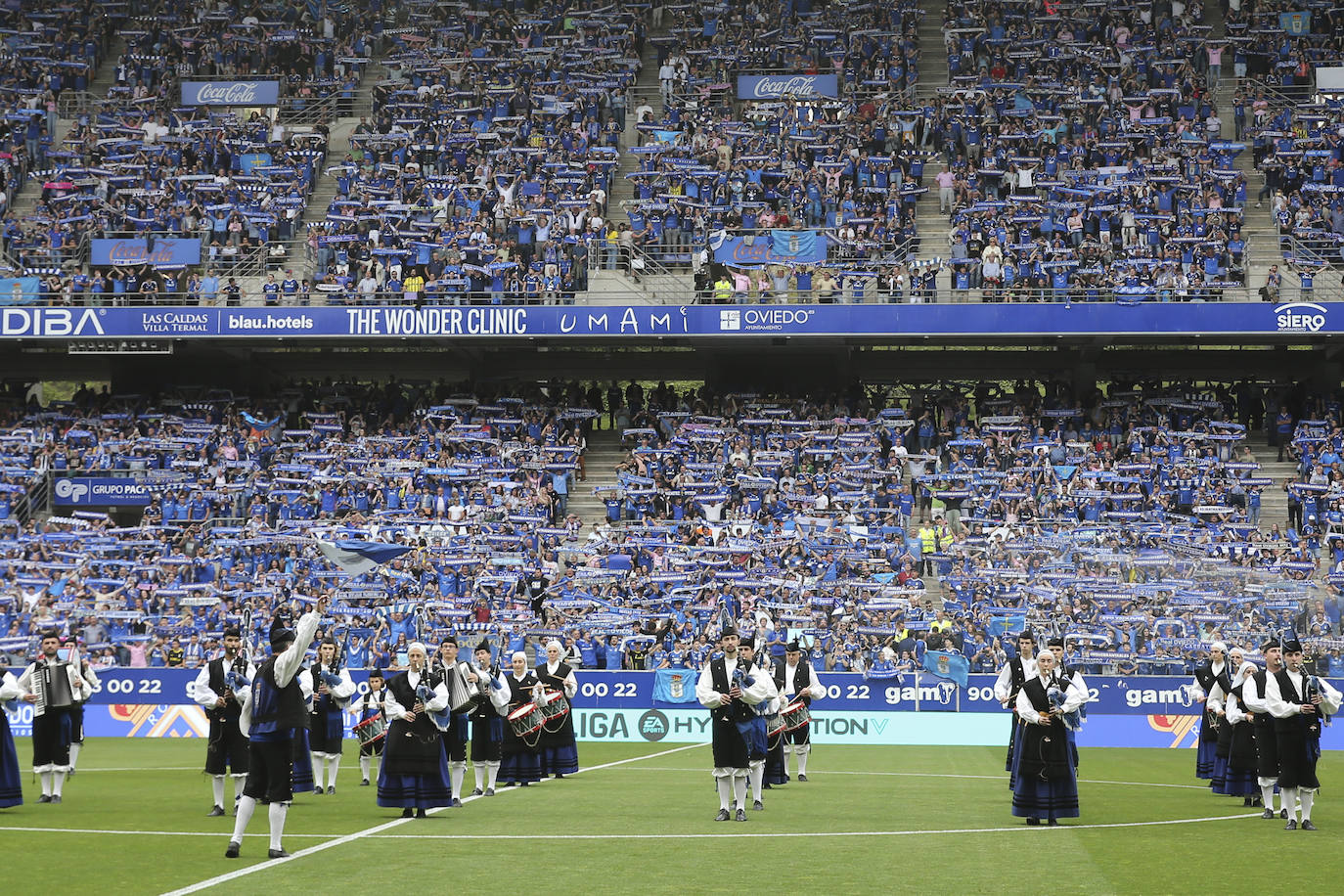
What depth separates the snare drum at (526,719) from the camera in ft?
76.1

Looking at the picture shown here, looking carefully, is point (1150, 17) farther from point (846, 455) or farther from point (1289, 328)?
point (846, 455)

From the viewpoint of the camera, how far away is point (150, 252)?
160ft

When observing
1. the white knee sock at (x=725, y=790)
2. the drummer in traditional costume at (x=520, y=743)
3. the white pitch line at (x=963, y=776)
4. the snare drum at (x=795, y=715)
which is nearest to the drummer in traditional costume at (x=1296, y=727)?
the white pitch line at (x=963, y=776)

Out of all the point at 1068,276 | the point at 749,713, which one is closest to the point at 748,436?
the point at 1068,276

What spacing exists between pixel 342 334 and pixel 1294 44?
3200cm

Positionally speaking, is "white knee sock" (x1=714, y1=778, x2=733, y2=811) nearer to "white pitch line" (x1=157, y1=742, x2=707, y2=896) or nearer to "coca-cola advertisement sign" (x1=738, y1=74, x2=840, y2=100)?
"white pitch line" (x1=157, y1=742, x2=707, y2=896)

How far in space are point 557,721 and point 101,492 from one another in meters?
25.9

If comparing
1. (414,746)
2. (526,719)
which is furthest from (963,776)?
(414,746)

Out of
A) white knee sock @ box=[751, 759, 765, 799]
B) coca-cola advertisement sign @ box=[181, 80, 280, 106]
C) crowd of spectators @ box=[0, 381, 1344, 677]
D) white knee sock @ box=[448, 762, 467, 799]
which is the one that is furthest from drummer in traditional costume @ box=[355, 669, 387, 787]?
coca-cola advertisement sign @ box=[181, 80, 280, 106]

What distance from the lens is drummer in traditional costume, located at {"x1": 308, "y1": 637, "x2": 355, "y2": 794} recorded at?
2208cm

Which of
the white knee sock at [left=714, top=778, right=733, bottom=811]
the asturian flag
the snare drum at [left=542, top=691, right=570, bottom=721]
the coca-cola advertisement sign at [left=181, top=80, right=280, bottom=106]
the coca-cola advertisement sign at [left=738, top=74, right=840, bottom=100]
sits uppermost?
the coca-cola advertisement sign at [left=181, top=80, right=280, bottom=106]

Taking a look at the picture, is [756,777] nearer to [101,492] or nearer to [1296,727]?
[1296,727]

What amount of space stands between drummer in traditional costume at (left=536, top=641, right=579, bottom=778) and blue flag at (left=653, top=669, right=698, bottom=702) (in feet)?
29.0

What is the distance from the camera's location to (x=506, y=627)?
124 ft
